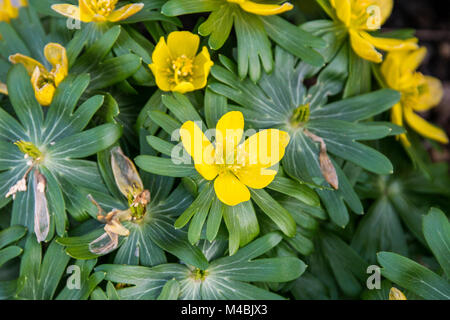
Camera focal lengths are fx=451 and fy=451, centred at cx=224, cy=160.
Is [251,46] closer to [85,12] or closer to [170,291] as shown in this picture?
[85,12]

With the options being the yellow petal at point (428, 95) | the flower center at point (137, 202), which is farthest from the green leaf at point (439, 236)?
the flower center at point (137, 202)

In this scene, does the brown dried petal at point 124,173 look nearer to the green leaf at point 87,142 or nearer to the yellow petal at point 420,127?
the green leaf at point 87,142

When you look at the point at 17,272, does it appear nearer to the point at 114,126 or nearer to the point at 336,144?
the point at 114,126

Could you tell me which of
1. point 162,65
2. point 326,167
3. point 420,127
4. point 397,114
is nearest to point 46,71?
point 162,65

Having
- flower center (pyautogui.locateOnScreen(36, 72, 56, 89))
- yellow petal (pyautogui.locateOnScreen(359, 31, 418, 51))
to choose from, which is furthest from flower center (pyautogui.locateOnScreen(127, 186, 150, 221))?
yellow petal (pyautogui.locateOnScreen(359, 31, 418, 51))

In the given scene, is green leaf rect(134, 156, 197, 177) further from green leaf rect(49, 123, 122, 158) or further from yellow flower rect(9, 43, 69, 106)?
yellow flower rect(9, 43, 69, 106)
